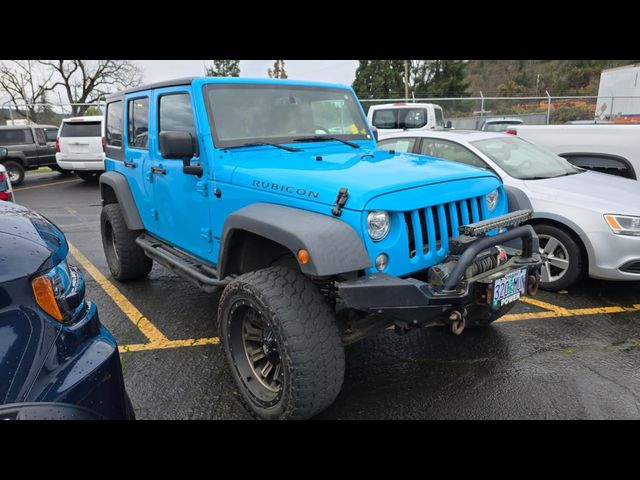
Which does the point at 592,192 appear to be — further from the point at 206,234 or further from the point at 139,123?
the point at 139,123

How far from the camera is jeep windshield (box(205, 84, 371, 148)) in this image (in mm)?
3449

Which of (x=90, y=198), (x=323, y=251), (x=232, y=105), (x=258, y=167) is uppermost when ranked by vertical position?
(x=232, y=105)

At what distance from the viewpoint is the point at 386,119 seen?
494 inches

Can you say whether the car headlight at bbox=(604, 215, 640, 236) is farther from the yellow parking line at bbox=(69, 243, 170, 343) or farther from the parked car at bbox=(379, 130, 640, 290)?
the yellow parking line at bbox=(69, 243, 170, 343)

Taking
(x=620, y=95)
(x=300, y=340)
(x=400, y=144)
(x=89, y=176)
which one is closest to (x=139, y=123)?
(x=300, y=340)

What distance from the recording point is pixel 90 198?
1149cm

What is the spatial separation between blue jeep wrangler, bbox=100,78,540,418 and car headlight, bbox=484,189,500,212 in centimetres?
2

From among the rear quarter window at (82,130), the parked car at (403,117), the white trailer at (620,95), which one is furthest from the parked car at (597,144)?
the white trailer at (620,95)

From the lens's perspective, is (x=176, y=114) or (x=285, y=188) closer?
(x=285, y=188)

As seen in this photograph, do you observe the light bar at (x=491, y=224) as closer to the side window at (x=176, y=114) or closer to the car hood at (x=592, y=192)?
the car hood at (x=592, y=192)

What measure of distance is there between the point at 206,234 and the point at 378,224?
1.56 m
